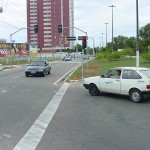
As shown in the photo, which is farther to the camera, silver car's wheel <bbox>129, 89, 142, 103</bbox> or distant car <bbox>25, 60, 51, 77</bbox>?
distant car <bbox>25, 60, 51, 77</bbox>

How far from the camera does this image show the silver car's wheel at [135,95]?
12523 millimetres

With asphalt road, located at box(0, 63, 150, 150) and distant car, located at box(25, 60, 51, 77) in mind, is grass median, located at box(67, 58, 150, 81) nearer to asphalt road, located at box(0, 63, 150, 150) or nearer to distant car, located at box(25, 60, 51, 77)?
distant car, located at box(25, 60, 51, 77)

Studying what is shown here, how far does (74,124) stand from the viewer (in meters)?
8.58

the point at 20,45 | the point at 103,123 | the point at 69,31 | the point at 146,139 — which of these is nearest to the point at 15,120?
the point at 103,123

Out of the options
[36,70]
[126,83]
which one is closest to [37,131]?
[126,83]

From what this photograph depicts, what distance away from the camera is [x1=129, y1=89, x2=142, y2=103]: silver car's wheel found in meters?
12.5

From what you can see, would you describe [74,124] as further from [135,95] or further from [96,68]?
[96,68]

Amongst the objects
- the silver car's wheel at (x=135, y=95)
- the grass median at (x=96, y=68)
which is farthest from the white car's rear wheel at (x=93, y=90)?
the grass median at (x=96, y=68)

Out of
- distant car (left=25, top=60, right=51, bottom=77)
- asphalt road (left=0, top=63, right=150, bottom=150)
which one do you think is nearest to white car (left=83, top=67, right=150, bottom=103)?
asphalt road (left=0, top=63, right=150, bottom=150)

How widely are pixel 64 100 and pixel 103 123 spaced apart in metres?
4.87

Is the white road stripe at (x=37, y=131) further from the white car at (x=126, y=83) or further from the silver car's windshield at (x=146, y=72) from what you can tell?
the silver car's windshield at (x=146, y=72)

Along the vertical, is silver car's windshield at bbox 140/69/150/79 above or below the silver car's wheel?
above

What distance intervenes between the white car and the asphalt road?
450mm

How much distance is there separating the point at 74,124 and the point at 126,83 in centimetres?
508
